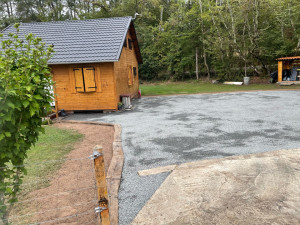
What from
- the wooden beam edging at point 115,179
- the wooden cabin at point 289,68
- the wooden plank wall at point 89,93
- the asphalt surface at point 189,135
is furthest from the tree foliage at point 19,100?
the wooden cabin at point 289,68

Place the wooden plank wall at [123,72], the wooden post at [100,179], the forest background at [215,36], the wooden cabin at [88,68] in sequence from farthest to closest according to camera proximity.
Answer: the forest background at [215,36] < the wooden plank wall at [123,72] < the wooden cabin at [88,68] < the wooden post at [100,179]

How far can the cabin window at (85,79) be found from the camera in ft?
36.9

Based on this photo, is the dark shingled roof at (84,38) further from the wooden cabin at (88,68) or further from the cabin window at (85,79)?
the cabin window at (85,79)

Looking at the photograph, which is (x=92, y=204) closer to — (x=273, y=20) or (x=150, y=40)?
(x=273, y=20)

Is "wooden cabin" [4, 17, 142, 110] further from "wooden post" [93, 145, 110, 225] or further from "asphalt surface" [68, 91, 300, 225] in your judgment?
"wooden post" [93, 145, 110, 225]

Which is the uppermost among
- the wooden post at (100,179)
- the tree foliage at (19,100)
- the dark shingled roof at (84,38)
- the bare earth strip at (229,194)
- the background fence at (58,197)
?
the dark shingled roof at (84,38)

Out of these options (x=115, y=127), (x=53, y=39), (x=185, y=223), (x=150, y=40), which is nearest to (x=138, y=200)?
(x=185, y=223)

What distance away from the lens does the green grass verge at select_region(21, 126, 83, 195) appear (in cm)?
439

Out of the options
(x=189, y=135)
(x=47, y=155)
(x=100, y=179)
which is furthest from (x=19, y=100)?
(x=189, y=135)

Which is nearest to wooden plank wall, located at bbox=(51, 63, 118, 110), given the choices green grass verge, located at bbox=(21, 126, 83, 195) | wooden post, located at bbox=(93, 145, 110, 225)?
green grass verge, located at bbox=(21, 126, 83, 195)

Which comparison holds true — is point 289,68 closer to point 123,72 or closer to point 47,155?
point 123,72

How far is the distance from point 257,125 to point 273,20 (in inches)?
703

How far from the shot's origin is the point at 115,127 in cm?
822

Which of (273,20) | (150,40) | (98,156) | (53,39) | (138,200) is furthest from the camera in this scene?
(150,40)
